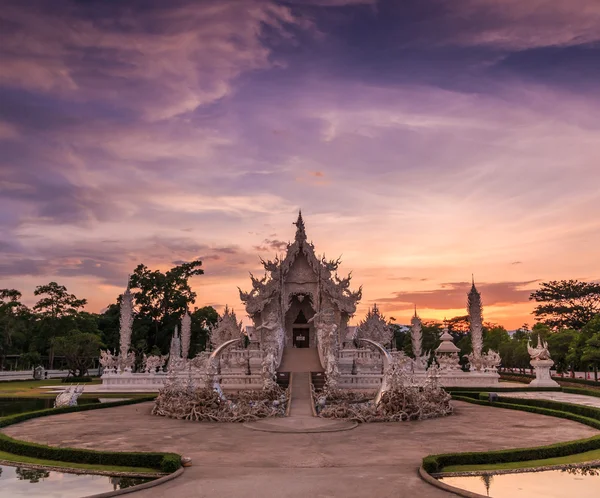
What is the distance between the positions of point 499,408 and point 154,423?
1358 centimetres

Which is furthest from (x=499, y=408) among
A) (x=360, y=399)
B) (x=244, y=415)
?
(x=244, y=415)

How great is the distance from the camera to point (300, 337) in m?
40.7

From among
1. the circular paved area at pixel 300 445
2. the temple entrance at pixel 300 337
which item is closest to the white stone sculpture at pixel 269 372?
the circular paved area at pixel 300 445

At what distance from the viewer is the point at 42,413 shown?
19.8m

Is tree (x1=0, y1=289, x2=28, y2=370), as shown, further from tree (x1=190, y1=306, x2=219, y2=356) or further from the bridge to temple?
the bridge to temple

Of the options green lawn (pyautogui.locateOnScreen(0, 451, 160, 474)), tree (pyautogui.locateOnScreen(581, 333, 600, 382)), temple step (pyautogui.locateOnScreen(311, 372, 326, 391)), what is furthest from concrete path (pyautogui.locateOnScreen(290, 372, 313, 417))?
tree (pyautogui.locateOnScreen(581, 333, 600, 382))

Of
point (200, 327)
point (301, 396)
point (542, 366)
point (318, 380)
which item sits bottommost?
point (301, 396)

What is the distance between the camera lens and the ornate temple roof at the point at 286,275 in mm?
35094

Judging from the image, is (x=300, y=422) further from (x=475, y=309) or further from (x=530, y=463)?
(x=475, y=309)

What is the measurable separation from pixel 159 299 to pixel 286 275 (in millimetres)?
30158

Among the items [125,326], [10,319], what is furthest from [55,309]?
[125,326]

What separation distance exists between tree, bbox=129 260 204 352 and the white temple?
2398cm

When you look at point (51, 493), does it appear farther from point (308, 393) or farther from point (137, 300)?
point (137, 300)

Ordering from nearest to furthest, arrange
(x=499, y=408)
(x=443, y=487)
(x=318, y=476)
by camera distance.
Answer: (x=443, y=487) < (x=318, y=476) < (x=499, y=408)
